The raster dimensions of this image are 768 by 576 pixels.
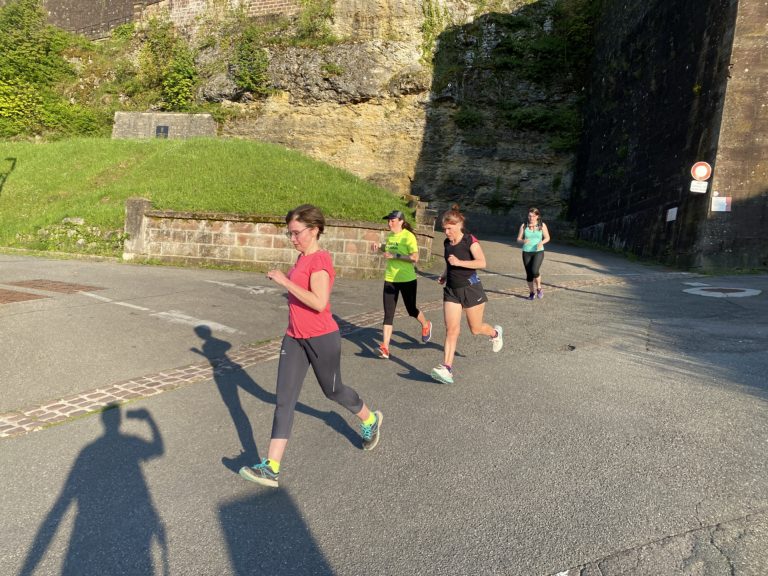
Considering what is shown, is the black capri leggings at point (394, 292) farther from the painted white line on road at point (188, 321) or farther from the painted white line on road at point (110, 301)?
the painted white line on road at point (110, 301)

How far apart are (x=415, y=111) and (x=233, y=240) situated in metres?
17.8

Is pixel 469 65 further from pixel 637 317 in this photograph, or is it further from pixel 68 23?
pixel 68 23

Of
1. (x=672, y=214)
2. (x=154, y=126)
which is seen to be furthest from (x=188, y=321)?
(x=154, y=126)

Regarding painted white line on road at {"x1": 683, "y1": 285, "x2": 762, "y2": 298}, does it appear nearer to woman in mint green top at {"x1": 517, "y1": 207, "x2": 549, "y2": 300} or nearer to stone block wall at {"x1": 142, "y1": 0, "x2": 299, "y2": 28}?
woman in mint green top at {"x1": 517, "y1": 207, "x2": 549, "y2": 300}

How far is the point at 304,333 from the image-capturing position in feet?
11.8

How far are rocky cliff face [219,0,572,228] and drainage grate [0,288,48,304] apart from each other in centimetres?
2095

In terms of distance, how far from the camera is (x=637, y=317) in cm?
855

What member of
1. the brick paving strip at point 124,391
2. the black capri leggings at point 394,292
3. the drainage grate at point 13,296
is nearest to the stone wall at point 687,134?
the black capri leggings at point 394,292

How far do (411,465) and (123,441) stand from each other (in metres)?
2.23

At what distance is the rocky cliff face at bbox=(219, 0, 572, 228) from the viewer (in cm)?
2759

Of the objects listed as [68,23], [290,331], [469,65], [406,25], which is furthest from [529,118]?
[68,23]

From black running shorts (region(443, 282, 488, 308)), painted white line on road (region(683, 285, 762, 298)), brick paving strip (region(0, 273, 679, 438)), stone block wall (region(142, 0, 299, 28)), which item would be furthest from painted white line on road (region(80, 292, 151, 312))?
stone block wall (region(142, 0, 299, 28))

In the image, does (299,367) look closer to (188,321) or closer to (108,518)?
(108,518)

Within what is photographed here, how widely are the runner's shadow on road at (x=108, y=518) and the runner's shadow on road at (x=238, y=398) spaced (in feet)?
2.02
